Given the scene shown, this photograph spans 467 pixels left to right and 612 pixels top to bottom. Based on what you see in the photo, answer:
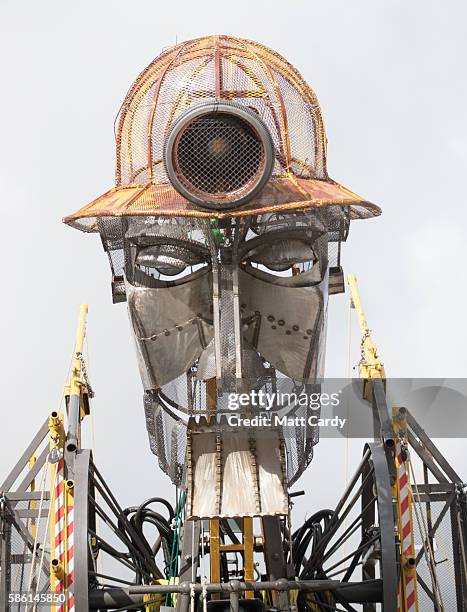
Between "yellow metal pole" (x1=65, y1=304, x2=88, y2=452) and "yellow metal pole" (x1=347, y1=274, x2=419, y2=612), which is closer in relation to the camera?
"yellow metal pole" (x1=347, y1=274, x2=419, y2=612)

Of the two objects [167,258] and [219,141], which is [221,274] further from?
[219,141]

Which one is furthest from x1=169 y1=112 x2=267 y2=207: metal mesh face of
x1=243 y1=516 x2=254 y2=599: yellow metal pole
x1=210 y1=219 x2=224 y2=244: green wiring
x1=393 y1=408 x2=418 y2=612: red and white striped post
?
x1=243 y1=516 x2=254 y2=599: yellow metal pole

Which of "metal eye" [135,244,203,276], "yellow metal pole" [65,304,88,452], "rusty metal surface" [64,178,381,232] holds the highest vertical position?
"rusty metal surface" [64,178,381,232]

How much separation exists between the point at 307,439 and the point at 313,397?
0.55m

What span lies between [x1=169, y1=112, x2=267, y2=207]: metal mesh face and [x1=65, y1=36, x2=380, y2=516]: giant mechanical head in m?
0.01

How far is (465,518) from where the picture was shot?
1484 cm

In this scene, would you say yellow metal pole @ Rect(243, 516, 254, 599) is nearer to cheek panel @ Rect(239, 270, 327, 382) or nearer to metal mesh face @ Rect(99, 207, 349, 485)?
metal mesh face @ Rect(99, 207, 349, 485)

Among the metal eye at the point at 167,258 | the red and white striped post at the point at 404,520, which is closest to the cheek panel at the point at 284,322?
the metal eye at the point at 167,258

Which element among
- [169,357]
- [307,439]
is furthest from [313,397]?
[169,357]

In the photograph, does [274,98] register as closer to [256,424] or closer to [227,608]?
[256,424]

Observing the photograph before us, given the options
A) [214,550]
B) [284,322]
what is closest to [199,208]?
[284,322]

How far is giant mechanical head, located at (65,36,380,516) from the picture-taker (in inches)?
510

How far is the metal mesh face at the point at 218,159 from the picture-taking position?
42.1ft

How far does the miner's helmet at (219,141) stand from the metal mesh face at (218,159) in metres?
0.01
